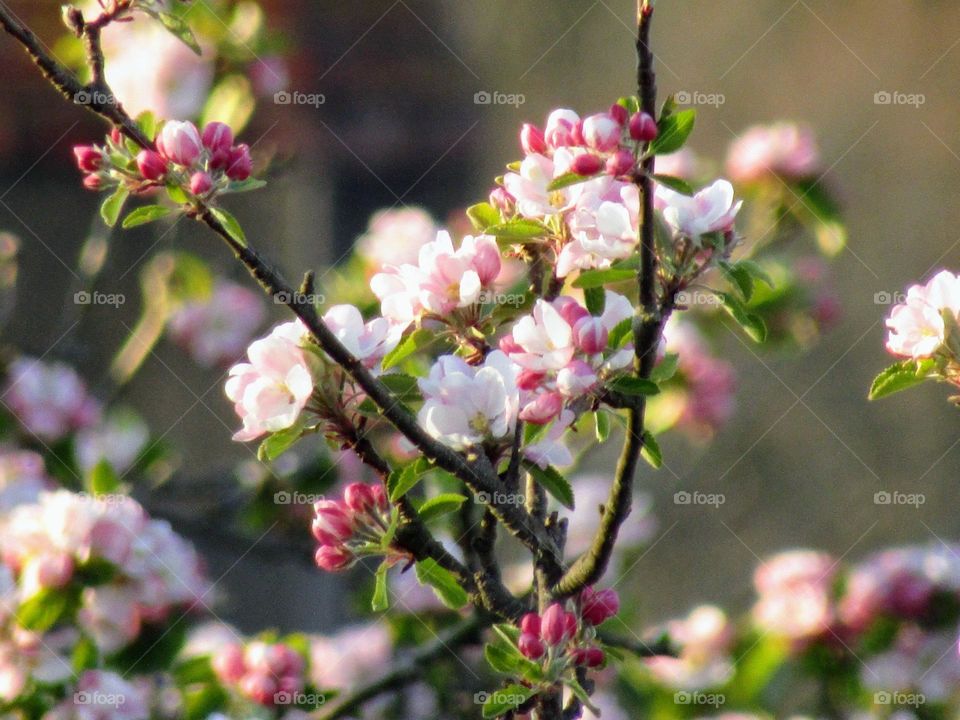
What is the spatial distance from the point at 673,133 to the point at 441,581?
373mm

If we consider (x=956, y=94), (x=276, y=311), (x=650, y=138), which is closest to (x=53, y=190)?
(x=276, y=311)

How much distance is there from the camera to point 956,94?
3562 mm

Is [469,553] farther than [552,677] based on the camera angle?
Yes

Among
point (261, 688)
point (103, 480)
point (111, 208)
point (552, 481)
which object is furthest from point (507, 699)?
point (103, 480)

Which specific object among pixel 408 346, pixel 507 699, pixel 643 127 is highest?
pixel 643 127

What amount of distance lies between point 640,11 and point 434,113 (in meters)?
3.51

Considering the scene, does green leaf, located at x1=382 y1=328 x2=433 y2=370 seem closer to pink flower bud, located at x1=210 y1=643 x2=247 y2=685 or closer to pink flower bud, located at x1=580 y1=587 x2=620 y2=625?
pink flower bud, located at x1=580 y1=587 x2=620 y2=625

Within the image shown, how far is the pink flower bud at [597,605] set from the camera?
33.5 inches

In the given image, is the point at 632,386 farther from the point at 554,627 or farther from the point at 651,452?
the point at 554,627

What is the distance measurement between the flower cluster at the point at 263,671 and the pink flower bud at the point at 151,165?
736 millimetres

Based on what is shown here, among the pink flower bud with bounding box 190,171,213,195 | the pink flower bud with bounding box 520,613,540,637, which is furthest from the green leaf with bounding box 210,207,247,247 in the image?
the pink flower bud with bounding box 520,613,540,637

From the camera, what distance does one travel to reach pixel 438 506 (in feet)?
2.98

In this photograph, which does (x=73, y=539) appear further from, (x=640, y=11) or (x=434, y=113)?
(x=434, y=113)

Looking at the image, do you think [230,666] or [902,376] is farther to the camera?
[230,666]
